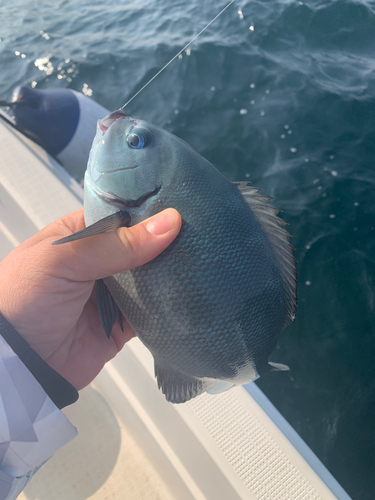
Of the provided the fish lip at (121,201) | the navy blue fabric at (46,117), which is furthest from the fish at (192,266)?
the navy blue fabric at (46,117)

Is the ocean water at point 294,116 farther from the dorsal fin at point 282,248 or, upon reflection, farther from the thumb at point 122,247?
the thumb at point 122,247

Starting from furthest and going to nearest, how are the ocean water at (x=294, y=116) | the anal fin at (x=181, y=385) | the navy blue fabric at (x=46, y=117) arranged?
the navy blue fabric at (x=46, y=117), the ocean water at (x=294, y=116), the anal fin at (x=181, y=385)

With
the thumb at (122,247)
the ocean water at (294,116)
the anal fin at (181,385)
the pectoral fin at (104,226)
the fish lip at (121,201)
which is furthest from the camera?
the ocean water at (294,116)

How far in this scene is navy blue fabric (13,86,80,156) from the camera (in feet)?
13.4

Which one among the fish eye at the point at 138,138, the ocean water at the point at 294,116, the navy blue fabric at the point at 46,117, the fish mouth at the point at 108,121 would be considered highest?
the fish mouth at the point at 108,121

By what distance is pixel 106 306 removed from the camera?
1.81m

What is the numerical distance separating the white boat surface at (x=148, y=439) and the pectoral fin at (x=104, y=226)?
1.28 metres

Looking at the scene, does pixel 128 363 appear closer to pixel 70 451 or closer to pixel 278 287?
pixel 70 451

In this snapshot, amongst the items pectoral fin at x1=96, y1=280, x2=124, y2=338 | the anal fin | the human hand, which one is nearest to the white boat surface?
the anal fin

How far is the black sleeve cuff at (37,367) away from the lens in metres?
1.52

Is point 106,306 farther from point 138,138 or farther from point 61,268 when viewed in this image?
point 138,138

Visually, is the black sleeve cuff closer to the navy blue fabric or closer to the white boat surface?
the white boat surface

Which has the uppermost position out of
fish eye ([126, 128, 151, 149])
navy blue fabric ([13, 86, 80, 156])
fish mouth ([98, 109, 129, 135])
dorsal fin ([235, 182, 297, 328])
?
fish mouth ([98, 109, 129, 135])

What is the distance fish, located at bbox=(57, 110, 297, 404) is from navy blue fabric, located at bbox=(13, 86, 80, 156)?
274cm
